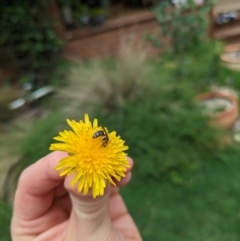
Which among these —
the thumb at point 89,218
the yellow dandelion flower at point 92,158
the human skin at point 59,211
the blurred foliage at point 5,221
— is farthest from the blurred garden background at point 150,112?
the yellow dandelion flower at point 92,158

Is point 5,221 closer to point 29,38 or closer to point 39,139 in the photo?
point 39,139

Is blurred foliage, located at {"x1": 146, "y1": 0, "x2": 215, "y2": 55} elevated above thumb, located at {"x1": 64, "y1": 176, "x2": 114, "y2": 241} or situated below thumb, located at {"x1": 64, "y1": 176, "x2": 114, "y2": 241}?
below

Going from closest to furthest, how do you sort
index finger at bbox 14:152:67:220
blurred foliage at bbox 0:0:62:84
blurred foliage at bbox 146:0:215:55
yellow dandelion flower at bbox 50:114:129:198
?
1. yellow dandelion flower at bbox 50:114:129:198
2. index finger at bbox 14:152:67:220
3. blurred foliage at bbox 146:0:215:55
4. blurred foliage at bbox 0:0:62:84

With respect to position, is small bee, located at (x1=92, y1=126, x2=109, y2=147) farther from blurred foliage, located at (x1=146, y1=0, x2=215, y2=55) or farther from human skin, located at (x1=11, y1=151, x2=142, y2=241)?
blurred foliage, located at (x1=146, y1=0, x2=215, y2=55)

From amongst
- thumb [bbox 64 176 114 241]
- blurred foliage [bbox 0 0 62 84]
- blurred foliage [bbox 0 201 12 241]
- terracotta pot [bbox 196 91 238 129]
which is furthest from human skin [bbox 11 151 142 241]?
blurred foliage [bbox 0 0 62 84]

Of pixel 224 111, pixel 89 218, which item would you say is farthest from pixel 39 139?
pixel 89 218

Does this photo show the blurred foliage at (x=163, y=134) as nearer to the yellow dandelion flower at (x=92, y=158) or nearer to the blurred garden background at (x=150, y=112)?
the blurred garden background at (x=150, y=112)
